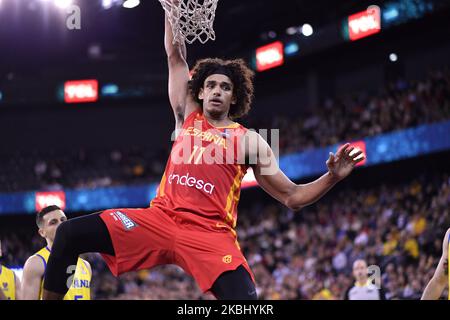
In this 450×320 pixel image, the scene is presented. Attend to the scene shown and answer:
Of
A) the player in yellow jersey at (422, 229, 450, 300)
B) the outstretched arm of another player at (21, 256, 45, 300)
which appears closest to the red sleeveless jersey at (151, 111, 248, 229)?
the player in yellow jersey at (422, 229, 450, 300)

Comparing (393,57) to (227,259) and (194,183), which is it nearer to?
(194,183)

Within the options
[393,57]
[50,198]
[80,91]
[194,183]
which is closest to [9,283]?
[194,183]

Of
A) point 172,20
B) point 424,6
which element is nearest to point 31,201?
point 424,6

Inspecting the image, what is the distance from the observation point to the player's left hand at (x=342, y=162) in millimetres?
4430

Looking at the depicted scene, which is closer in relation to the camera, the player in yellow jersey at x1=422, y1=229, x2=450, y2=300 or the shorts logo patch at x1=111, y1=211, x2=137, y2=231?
the shorts logo patch at x1=111, y1=211, x2=137, y2=231

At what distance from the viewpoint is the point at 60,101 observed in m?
26.8

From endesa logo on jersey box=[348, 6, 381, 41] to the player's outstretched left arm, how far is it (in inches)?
633

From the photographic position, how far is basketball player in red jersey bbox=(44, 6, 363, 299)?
4.07 meters

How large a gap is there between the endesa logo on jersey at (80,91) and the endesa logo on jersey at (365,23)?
10343mm

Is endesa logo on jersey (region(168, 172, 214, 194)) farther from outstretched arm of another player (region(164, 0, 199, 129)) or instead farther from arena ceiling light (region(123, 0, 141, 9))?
arena ceiling light (region(123, 0, 141, 9))

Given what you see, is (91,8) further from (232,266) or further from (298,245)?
(232,266)

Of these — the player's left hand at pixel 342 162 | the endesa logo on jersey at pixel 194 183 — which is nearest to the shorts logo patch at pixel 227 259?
the endesa logo on jersey at pixel 194 183

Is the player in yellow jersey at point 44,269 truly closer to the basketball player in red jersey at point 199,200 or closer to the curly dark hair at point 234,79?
the basketball player in red jersey at point 199,200

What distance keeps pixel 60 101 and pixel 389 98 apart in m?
13.5
